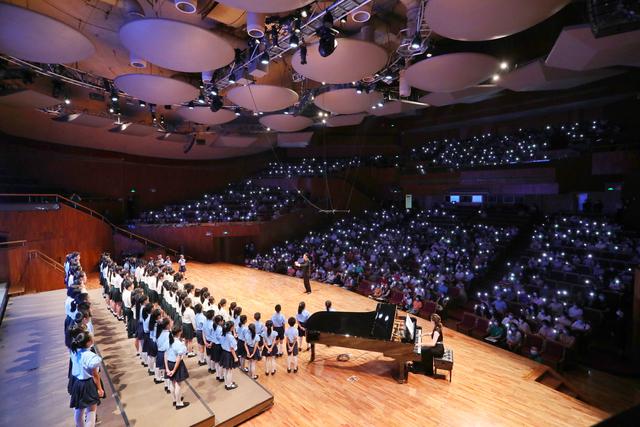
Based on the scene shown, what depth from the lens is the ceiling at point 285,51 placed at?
622cm

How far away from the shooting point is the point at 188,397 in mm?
4910

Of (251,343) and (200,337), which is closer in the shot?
(251,343)

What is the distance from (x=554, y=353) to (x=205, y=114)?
13.6m

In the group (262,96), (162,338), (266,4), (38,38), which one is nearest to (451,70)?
(266,4)

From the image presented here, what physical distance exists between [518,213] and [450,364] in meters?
10.9

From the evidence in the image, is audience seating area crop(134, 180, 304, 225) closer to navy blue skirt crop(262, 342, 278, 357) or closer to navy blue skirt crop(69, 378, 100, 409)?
navy blue skirt crop(262, 342, 278, 357)

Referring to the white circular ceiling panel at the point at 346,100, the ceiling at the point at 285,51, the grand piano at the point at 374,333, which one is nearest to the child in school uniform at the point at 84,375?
the grand piano at the point at 374,333

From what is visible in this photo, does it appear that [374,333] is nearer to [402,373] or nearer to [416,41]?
A: [402,373]

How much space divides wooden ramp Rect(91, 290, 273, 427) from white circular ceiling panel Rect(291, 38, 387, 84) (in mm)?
6936

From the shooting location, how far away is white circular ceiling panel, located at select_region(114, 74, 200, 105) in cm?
878

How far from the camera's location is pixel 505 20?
6027 millimetres

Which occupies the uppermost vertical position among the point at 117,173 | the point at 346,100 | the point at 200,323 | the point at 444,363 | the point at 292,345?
the point at 346,100

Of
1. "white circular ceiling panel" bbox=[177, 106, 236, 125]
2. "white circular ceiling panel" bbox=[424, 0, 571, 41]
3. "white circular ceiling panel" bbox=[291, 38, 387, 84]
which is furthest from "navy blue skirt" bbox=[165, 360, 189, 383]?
"white circular ceiling panel" bbox=[177, 106, 236, 125]

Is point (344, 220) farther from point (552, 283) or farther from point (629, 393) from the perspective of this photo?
point (629, 393)
